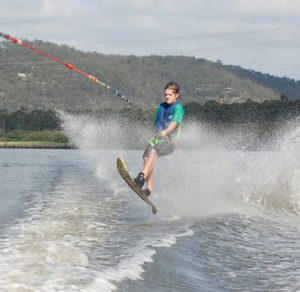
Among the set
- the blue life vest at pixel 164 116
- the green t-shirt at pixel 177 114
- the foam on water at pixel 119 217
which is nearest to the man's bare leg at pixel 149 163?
the blue life vest at pixel 164 116

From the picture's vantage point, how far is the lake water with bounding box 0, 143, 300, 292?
20.9 ft

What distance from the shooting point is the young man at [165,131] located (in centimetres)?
1078

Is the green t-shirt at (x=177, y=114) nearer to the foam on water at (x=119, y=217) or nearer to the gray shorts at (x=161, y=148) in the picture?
the gray shorts at (x=161, y=148)

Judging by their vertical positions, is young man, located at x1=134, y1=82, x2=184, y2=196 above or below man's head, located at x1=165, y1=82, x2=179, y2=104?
below

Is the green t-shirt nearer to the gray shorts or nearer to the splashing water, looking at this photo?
the gray shorts

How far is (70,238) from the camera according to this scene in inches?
323

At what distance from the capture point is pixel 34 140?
109125 mm

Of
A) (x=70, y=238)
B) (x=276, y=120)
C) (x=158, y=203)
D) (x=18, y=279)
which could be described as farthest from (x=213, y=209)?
(x=276, y=120)

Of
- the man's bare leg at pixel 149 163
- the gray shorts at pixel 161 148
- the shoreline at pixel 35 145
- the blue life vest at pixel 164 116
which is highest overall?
the blue life vest at pixel 164 116

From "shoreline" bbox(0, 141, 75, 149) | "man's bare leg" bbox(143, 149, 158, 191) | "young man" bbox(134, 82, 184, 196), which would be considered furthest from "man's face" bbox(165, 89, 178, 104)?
"shoreline" bbox(0, 141, 75, 149)

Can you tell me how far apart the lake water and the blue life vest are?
1641 mm

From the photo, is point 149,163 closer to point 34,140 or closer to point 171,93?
point 171,93

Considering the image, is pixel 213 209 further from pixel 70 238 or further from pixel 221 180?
pixel 70 238

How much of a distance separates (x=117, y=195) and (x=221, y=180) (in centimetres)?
265
